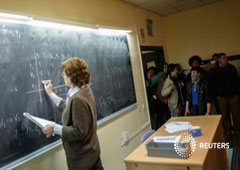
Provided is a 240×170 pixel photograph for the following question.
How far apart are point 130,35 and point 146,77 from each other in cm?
101

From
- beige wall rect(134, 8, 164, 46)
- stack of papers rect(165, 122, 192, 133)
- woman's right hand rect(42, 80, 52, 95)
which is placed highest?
beige wall rect(134, 8, 164, 46)

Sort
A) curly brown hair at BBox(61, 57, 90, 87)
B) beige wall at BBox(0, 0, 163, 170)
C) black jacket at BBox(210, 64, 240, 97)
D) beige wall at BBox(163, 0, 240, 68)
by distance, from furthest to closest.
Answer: beige wall at BBox(163, 0, 240, 68), black jacket at BBox(210, 64, 240, 97), beige wall at BBox(0, 0, 163, 170), curly brown hair at BBox(61, 57, 90, 87)

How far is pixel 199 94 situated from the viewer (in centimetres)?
344

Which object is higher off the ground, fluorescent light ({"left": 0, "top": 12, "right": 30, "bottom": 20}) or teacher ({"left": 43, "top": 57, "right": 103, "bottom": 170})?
fluorescent light ({"left": 0, "top": 12, "right": 30, "bottom": 20})

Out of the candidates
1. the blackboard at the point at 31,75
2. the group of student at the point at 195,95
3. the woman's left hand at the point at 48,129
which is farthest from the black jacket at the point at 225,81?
the woman's left hand at the point at 48,129

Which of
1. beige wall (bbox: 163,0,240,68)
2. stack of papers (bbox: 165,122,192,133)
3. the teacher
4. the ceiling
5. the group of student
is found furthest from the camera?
beige wall (bbox: 163,0,240,68)

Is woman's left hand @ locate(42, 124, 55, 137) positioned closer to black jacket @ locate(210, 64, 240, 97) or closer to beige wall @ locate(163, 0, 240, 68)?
black jacket @ locate(210, 64, 240, 97)

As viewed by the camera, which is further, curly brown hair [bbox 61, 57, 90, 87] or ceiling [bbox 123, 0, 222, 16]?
ceiling [bbox 123, 0, 222, 16]

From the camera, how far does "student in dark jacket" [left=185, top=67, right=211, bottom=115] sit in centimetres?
337

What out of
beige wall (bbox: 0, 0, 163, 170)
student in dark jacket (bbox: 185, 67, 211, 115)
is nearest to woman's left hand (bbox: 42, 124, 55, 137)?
beige wall (bbox: 0, 0, 163, 170)

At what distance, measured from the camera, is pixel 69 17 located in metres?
2.38

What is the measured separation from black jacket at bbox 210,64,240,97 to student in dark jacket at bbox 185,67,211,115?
514 millimetres

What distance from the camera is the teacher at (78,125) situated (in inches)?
65.0

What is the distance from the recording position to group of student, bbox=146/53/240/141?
3660 millimetres
